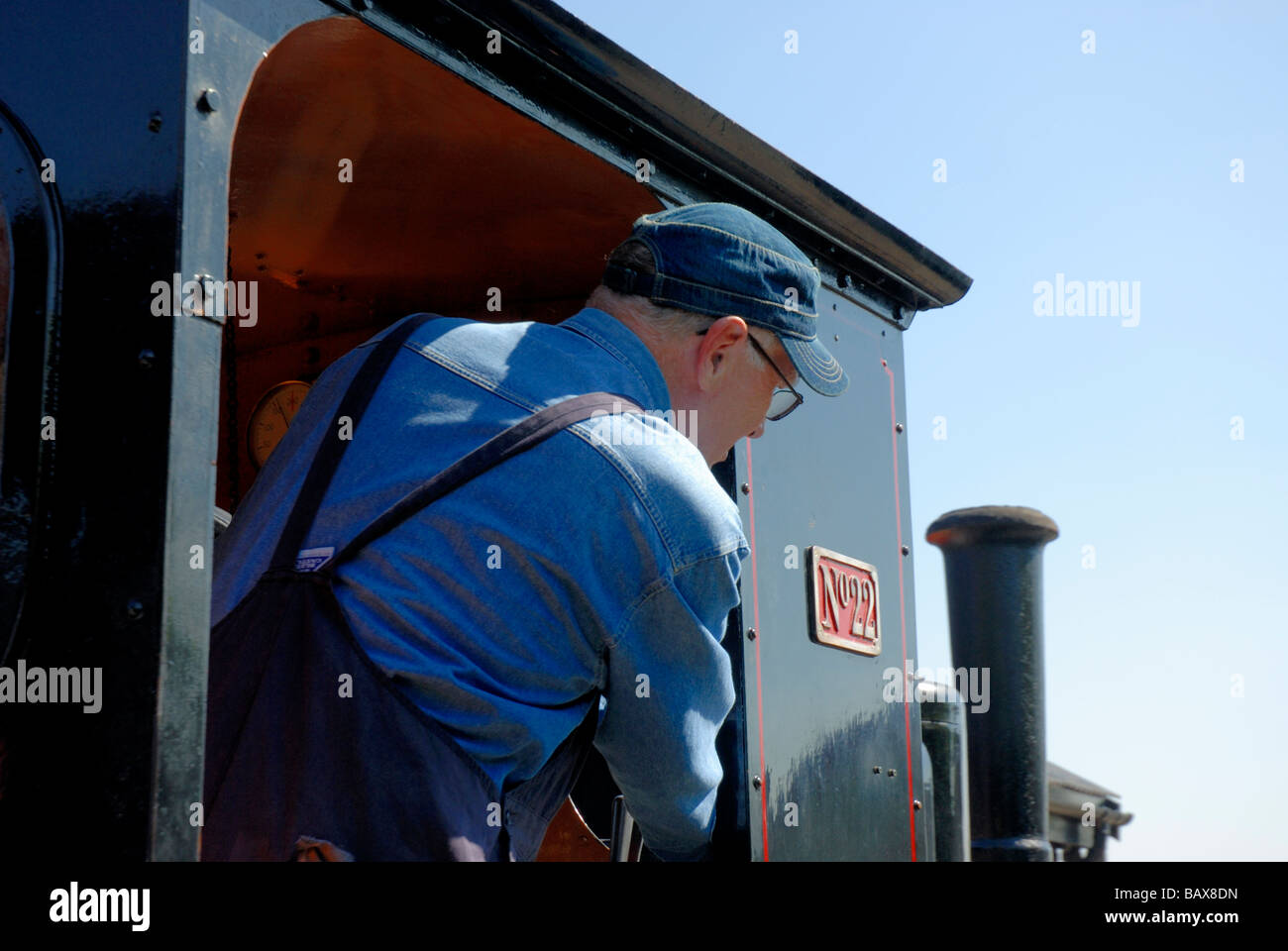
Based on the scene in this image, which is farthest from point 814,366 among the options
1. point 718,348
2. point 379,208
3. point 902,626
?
point 902,626

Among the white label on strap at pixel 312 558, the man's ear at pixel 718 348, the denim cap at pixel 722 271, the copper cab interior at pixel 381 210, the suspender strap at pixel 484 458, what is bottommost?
the white label on strap at pixel 312 558

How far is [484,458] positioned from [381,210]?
4.39 feet

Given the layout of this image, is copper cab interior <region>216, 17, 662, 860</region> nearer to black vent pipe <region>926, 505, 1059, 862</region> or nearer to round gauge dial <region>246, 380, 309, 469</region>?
round gauge dial <region>246, 380, 309, 469</region>

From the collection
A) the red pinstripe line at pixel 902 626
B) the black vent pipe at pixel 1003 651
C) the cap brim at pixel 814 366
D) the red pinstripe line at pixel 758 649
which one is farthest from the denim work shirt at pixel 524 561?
the black vent pipe at pixel 1003 651

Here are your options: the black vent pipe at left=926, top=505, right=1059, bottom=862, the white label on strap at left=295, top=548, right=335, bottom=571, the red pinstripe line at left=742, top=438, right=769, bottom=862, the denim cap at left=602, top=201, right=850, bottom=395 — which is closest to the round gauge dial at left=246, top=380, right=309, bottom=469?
the red pinstripe line at left=742, top=438, right=769, bottom=862

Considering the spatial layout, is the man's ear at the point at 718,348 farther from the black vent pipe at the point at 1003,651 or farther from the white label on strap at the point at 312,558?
the black vent pipe at the point at 1003,651

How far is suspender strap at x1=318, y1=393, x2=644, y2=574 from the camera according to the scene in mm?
1504

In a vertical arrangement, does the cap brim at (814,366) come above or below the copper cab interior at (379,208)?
below

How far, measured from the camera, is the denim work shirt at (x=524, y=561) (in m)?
1.48

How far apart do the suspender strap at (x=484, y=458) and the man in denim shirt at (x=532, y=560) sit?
0.04ft
